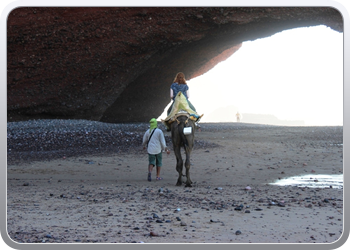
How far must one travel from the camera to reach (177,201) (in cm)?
756

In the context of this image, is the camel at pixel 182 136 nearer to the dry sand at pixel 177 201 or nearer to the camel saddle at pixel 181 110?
the camel saddle at pixel 181 110

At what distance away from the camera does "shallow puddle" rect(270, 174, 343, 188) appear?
9320 mm

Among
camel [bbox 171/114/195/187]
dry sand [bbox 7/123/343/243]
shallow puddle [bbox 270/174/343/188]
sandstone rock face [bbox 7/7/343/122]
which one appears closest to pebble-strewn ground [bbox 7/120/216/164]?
dry sand [bbox 7/123/343/243]

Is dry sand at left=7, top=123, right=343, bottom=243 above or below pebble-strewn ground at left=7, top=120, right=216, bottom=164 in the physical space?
below

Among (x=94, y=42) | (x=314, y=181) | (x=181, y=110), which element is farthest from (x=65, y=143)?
(x=314, y=181)

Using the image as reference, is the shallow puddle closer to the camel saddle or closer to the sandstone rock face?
the camel saddle

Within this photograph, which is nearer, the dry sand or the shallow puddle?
the dry sand

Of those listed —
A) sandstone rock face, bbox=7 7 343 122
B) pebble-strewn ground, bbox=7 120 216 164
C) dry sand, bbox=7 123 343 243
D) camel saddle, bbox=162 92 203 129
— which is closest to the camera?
dry sand, bbox=7 123 343 243

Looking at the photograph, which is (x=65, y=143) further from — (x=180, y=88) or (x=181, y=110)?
(x=181, y=110)

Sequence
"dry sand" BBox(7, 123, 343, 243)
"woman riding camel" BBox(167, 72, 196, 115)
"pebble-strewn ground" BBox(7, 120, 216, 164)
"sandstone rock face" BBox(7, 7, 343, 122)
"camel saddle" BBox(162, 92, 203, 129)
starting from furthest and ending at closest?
"sandstone rock face" BBox(7, 7, 343, 122) → "pebble-strewn ground" BBox(7, 120, 216, 164) → "woman riding camel" BBox(167, 72, 196, 115) → "camel saddle" BBox(162, 92, 203, 129) → "dry sand" BBox(7, 123, 343, 243)

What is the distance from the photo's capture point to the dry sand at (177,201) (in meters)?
5.15

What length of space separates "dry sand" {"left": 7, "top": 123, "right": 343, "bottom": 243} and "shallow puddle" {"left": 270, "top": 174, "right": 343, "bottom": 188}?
383mm

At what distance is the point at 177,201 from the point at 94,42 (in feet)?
58.5

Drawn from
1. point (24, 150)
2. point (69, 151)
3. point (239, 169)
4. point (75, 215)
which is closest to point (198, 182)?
point (239, 169)
